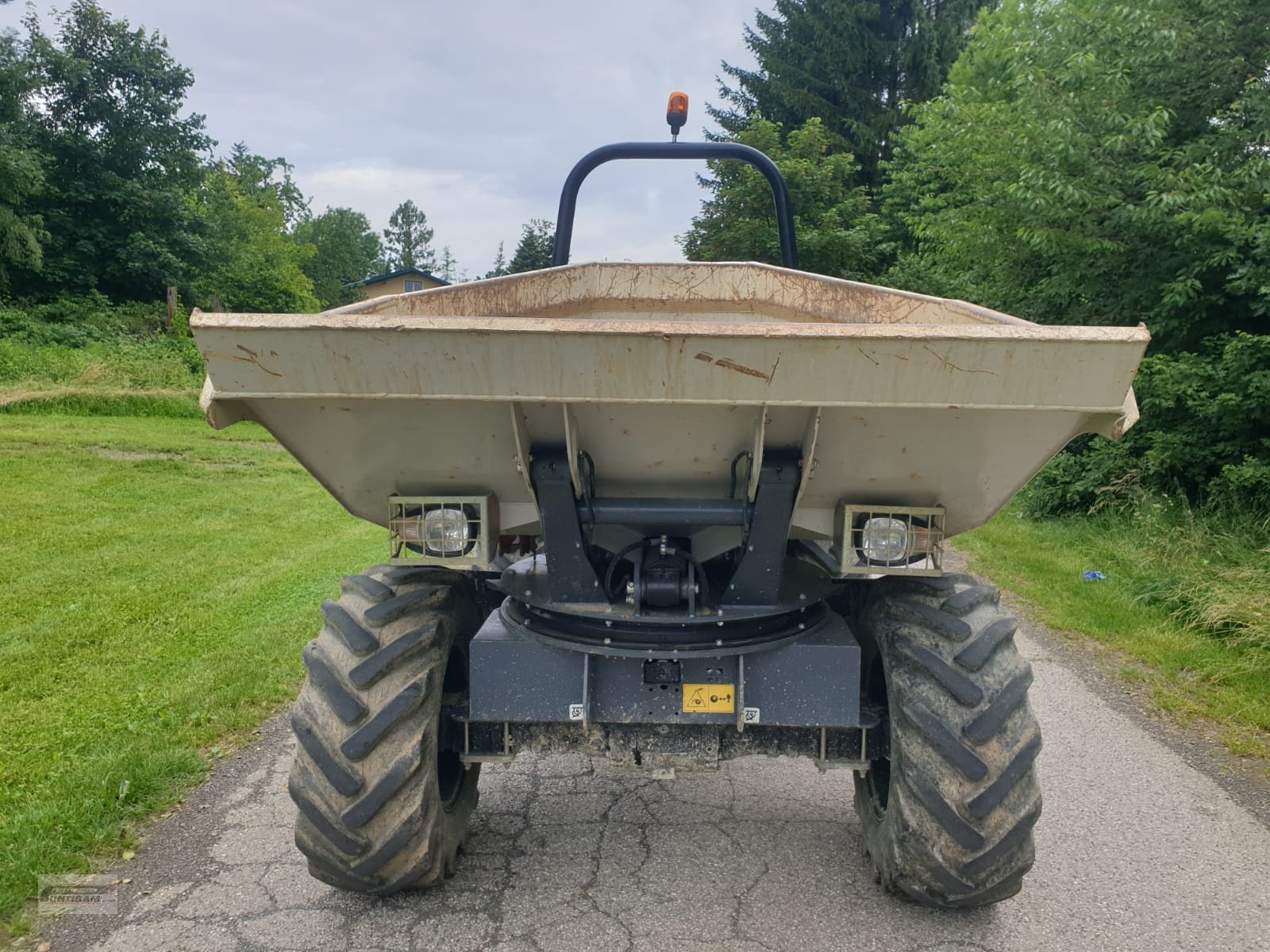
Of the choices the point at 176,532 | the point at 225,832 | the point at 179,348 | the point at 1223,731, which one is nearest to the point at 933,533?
the point at 225,832

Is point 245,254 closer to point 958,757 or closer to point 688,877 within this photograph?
point 688,877

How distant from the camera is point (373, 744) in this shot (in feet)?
7.82

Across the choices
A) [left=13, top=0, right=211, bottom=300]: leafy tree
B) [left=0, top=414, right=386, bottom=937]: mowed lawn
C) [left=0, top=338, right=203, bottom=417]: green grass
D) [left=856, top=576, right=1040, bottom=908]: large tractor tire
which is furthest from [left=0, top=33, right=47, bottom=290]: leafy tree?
[left=856, top=576, right=1040, bottom=908]: large tractor tire

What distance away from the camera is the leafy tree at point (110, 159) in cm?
3091

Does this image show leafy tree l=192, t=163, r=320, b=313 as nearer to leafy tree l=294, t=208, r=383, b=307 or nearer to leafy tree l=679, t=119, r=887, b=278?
leafy tree l=294, t=208, r=383, b=307

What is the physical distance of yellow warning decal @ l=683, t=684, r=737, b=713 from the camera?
8.21 ft

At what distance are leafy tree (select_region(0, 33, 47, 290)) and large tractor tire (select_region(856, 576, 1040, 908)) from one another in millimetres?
29210

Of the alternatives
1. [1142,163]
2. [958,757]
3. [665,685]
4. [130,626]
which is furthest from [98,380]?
[958,757]

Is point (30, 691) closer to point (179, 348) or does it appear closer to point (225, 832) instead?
A: point (225, 832)

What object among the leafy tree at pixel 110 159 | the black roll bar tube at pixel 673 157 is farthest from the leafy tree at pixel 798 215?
the leafy tree at pixel 110 159

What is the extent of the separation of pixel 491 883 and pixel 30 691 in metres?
2.90

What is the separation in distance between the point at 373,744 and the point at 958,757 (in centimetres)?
152

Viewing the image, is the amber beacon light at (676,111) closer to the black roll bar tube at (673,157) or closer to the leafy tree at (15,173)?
the black roll bar tube at (673,157)

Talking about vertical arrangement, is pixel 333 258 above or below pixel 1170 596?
above
